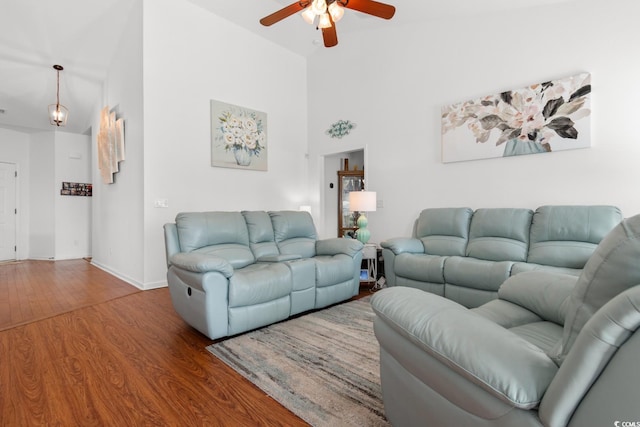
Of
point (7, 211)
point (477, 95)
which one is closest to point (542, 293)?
point (477, 95)

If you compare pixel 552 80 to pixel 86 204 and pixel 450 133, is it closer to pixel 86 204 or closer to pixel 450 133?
pixel 450 133

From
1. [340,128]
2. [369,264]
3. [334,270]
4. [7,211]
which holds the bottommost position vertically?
[369,264]

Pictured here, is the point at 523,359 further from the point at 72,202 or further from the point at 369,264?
the point at 72,202

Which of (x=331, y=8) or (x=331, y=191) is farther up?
(x=331, y=8)

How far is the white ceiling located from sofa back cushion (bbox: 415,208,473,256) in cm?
240

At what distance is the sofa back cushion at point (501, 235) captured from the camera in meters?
2.99

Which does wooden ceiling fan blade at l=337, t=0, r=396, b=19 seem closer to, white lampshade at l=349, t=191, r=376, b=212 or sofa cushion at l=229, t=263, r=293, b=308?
white lampshade at l=349, t=191, r=376, b=212

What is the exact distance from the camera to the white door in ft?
20.7

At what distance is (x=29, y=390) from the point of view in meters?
1.68

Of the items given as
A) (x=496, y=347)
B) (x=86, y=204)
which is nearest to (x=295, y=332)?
(x=496, y=347)

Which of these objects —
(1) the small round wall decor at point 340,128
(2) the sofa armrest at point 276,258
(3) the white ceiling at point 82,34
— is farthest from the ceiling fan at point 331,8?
(1) the small round wall decor at point 340,128

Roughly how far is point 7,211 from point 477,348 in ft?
29.3

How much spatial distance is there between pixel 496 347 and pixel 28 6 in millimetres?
5588

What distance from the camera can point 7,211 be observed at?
640cm
